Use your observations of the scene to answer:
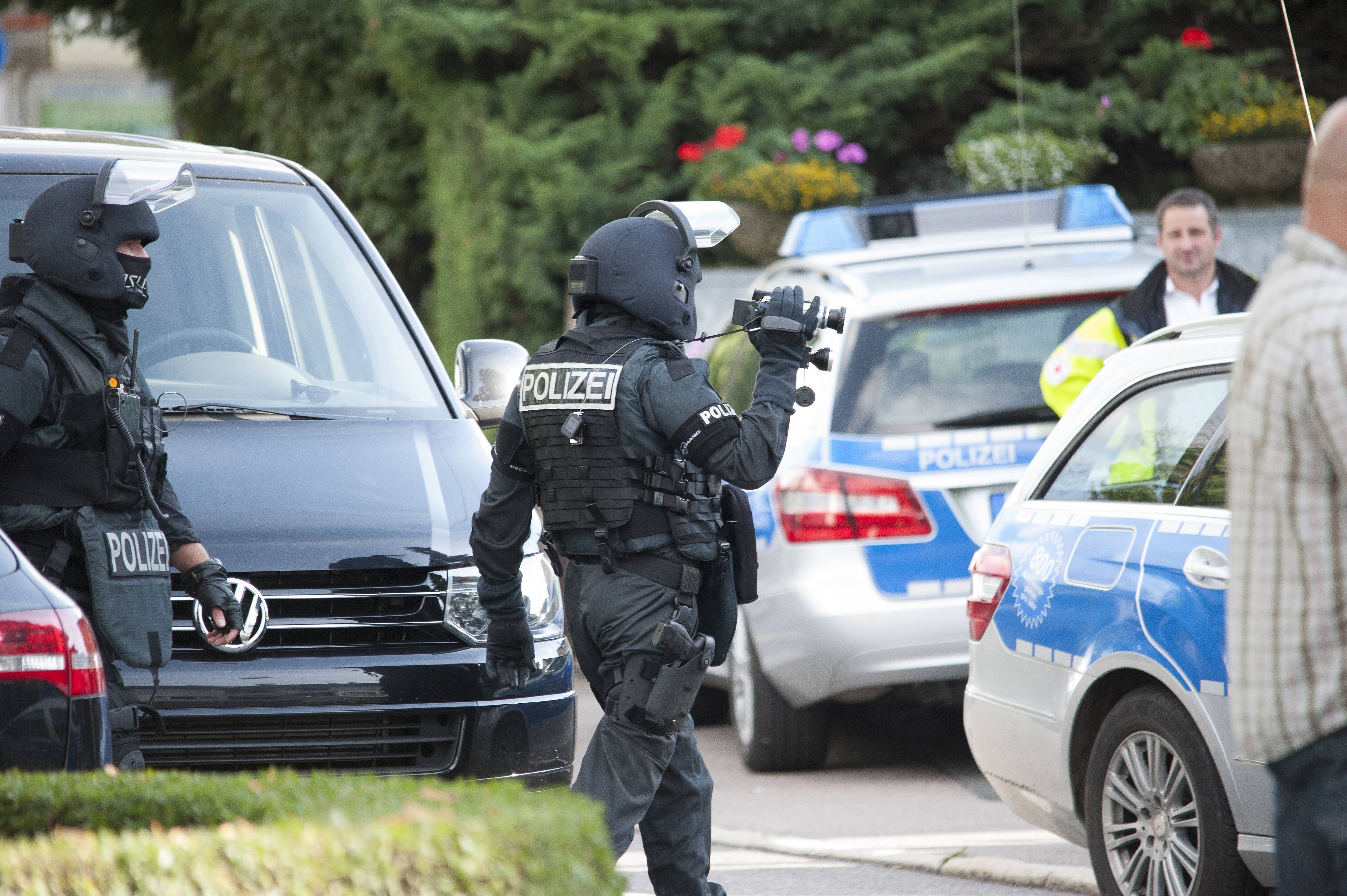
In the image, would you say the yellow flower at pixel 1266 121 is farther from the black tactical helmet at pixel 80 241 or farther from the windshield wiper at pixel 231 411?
the black tactical helmet at pixel 80 241

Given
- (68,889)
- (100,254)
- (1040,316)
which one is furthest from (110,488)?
(1040,316)

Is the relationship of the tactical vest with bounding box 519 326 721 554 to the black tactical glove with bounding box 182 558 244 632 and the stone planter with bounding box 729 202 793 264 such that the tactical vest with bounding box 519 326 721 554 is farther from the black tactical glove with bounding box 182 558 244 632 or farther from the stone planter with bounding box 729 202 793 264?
the stone planter with bounding box 729 202 793 264

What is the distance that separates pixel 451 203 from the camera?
14492 mm

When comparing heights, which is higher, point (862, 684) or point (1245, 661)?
point (1245, 661)

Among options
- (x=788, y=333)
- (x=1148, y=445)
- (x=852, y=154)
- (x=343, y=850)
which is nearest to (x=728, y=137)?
(x=852, y=154)

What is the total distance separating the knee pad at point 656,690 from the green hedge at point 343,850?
1585 mm

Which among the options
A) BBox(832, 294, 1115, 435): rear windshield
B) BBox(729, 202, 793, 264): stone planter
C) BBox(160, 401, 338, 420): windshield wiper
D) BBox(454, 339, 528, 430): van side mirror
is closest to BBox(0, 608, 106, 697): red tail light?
BBox(160, 401, 338, 420): windshield wiper

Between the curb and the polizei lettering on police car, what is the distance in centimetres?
140

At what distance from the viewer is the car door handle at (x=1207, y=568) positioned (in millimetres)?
3873

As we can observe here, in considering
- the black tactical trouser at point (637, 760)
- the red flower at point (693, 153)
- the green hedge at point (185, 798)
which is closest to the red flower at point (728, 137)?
the red flower at point (693, 153)

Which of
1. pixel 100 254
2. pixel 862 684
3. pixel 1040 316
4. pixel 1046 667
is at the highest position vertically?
pixel 100 254

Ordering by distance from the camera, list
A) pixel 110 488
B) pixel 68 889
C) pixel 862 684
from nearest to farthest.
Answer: pixel 68 889 < pixel 110 488 < pixel 862 684

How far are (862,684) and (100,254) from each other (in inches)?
129

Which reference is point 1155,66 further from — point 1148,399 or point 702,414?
point 702,414
